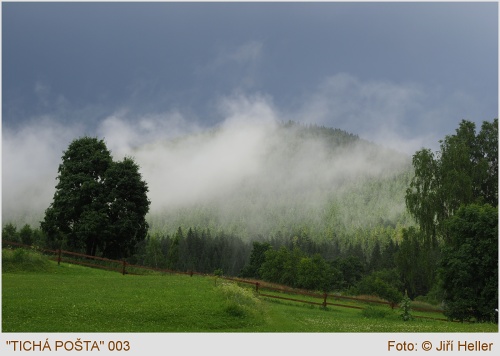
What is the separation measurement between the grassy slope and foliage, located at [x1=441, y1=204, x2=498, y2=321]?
37.4 ft

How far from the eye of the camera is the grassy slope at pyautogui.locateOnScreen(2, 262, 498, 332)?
20109 mm

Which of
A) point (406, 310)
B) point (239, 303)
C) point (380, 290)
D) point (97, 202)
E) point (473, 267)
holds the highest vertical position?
point (97, 202)

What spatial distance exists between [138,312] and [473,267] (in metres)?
26.4

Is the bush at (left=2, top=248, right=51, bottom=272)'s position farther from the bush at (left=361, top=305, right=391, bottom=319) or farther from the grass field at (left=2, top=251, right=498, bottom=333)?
the bush at (left=361, top=305, right=391, bottom=319)

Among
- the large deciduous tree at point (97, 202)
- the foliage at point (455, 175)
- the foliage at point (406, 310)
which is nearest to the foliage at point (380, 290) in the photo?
the foliage at point (455, 175)

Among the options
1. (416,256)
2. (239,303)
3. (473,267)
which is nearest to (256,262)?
(416,256)

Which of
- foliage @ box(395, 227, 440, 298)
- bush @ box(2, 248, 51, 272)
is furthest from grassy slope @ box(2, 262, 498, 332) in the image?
foliage @ box(395, 227, 440, 298)

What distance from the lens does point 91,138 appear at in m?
56.1

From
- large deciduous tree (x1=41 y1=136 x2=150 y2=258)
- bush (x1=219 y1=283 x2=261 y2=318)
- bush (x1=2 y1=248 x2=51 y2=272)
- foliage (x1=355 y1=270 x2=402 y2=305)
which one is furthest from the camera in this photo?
foliage (x1=355 y1=270 x2=402 y2=305)

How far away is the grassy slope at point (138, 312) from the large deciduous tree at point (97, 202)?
74.2 feet

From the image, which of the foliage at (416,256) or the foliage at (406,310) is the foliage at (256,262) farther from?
the foliage at (406,310)

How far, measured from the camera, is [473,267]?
35.7 meters

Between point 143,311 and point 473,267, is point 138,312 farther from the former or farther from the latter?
point 473,267
